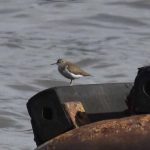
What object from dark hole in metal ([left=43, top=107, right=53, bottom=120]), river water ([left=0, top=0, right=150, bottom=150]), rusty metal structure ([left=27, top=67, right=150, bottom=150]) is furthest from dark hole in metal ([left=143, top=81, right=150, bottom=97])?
river water ([left=0, top=0, right=150, bottom=150])

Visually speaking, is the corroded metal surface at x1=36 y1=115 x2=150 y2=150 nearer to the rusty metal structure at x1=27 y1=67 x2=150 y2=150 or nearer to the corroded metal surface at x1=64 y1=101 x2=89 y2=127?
→ the rusty metal structure at x1=27 y1=67 x2=150 y2=150

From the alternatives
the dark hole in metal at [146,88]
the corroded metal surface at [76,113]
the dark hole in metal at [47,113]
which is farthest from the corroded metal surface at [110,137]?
the dark hole in metal at [47,113]

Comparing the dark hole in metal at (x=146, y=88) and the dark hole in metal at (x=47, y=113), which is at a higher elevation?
the dark hole in metal at (x=146, y=88)

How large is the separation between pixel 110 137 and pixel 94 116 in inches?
21.4

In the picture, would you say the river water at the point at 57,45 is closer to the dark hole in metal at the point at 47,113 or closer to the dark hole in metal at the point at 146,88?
the dark hole in metal at the point at 47,113

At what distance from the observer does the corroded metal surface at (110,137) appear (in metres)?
3.04

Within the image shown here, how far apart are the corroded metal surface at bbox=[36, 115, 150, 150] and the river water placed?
310 centimetres

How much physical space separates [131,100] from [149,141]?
0.47 m

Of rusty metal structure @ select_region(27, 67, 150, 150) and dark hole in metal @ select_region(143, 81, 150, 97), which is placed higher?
dark hole in metal @ select_region(143, 81, 150, 97)

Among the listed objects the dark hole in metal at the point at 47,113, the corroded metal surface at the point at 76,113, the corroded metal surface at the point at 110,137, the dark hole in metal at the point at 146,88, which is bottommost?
the dark hole in metal at the point at 47,113

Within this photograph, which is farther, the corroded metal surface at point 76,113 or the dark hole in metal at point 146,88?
the corroded metal surface at point 76,113

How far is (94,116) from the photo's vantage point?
363cm

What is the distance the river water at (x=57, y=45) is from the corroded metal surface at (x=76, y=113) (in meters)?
2.71

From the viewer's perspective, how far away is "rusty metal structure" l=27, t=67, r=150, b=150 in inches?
121
